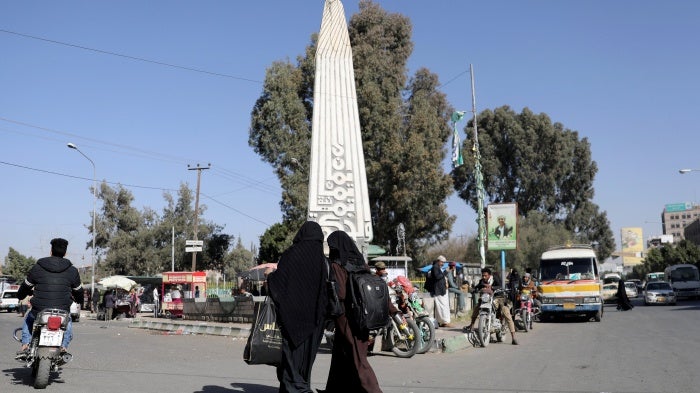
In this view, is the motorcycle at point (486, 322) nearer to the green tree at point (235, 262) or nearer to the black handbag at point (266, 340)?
the black handbag at point (266, 340)

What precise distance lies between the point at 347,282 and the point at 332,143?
12108mm

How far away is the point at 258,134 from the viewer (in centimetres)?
3862

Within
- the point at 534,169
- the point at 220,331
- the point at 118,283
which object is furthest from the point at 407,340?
the point at 534,169

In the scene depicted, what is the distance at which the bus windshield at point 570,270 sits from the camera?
2312 centimetres

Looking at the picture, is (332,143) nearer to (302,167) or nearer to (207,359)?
(207,359)

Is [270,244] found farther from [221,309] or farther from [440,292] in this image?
[440,292]

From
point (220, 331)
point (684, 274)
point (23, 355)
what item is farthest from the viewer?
point (684, 274)

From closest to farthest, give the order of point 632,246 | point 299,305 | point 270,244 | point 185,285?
point 299,305, point 185,285, point 270,244, point 632,246

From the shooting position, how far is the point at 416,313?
12234 millimetres

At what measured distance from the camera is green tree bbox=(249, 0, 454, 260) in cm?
3719

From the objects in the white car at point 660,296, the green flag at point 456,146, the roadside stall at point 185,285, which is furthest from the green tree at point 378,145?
the white car at point 660,296

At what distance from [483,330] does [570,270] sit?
10614 mm

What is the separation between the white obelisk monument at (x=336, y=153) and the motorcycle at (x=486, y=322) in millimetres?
4898

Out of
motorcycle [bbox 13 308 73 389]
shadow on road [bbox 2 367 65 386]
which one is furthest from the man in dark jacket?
shadow on road [bbox 2 367 65 386]
